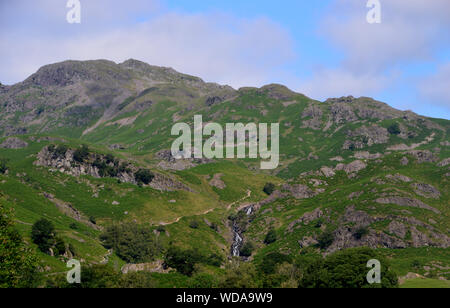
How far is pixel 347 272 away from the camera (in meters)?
90.1

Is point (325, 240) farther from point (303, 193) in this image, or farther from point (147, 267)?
point (147, 267)

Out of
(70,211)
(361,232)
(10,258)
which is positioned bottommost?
(361,232)

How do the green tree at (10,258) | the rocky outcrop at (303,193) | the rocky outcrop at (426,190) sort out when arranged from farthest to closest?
1. the rocky outcrop at (303,193)
2. the rocky outcrop at (426,190)
3. the green tree at (10,258)

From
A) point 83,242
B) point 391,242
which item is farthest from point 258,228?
point 83,242

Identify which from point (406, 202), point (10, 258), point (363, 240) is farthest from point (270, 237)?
point (10, 258)

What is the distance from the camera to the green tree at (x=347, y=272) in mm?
87500

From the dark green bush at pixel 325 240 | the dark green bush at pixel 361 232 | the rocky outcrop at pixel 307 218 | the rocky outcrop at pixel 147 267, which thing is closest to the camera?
the rocky outcrop at pixel 147 267

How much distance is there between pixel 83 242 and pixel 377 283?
306ft

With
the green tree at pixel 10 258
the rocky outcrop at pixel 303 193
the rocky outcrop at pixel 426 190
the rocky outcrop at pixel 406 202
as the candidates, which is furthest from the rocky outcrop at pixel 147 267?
the rocky outcrop at pixel 426 190

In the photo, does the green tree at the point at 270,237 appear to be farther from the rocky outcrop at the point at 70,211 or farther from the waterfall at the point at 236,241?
the rocky outcrop at the point at 70,211

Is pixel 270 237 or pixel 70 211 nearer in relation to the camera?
pixel 270 237

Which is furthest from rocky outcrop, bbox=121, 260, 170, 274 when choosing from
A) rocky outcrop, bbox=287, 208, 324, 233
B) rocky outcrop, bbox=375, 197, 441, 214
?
rocky outcrop, bbox=375, 197, 441, 214

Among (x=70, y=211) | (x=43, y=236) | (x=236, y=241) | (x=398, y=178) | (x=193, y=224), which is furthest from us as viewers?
(x=236, y=241)

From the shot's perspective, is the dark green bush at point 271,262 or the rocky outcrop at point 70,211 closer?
the dark green bush at point 271,262
